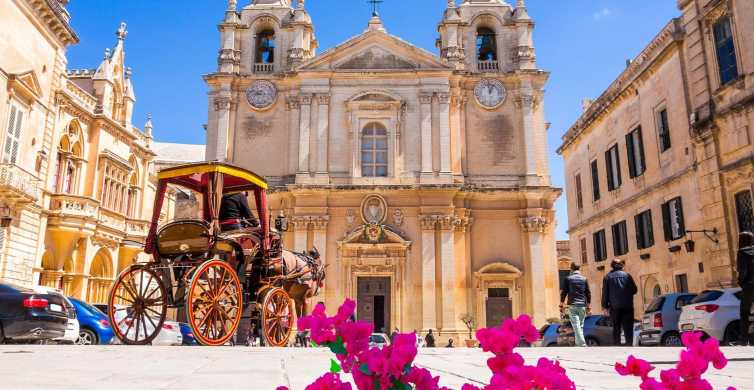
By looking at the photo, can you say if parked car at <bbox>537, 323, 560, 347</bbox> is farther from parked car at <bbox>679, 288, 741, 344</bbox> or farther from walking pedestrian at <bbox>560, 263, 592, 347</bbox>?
parked car at <bbox>679, 288, 741, 344</bbox>

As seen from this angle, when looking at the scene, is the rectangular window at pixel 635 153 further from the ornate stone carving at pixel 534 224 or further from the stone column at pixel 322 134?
the stone column at pixel 322 134

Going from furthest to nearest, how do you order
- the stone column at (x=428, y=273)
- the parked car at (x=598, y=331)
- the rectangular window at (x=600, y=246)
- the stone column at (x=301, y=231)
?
the rectangular window at (x=600, y=246) → the stone column at (x=301, y=231) → the stone column at (x=428, y=273) → the parked car at (x=598, y=331)

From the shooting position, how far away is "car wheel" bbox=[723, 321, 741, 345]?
1085 centimetres

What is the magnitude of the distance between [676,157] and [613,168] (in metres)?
5.72

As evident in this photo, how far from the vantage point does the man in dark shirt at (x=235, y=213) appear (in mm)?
8164

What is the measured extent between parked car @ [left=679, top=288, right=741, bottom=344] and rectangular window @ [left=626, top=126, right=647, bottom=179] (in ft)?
41.5

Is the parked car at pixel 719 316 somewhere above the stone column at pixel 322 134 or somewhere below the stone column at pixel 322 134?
below

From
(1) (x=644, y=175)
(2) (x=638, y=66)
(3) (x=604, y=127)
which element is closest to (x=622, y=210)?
(1) (x=644, y=175)

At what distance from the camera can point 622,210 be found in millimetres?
24500

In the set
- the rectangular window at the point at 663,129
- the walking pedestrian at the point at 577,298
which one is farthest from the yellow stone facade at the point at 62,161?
the rectangular window at the point at 663,129

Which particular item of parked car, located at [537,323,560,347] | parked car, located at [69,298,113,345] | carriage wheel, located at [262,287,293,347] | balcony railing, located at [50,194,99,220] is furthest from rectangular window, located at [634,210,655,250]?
balcony railing, located at [50,194,99,220]

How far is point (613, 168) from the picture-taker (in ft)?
84.3

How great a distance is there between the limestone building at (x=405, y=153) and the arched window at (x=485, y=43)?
5 centimetres

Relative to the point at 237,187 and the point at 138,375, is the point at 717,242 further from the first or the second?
the point at 138,375
